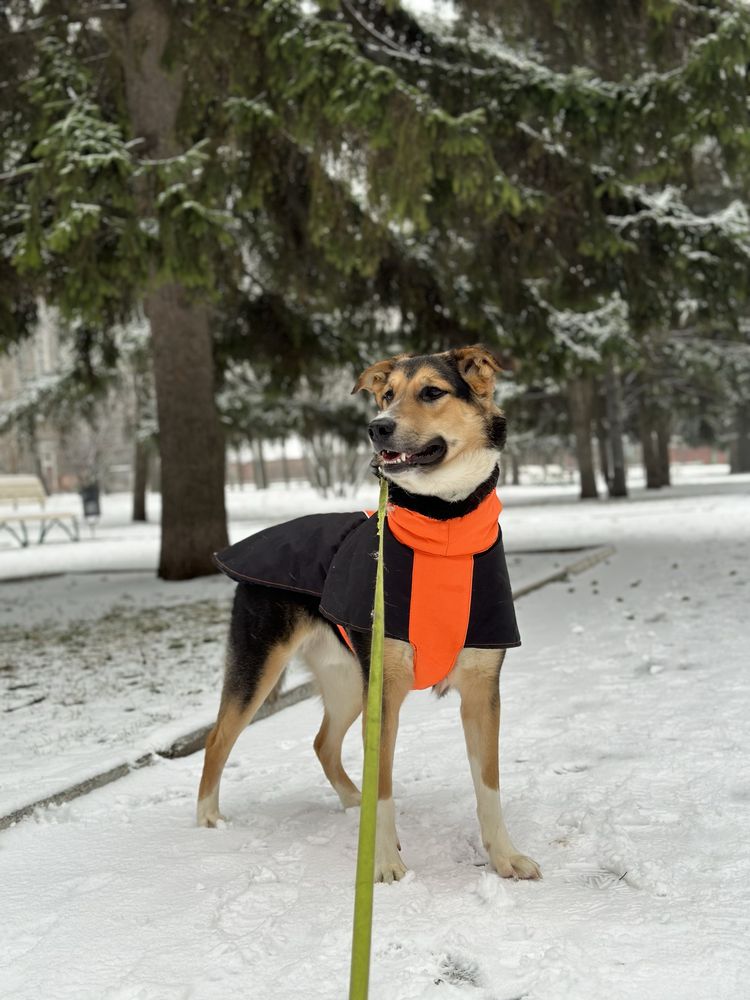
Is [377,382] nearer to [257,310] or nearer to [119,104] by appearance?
[119,104]

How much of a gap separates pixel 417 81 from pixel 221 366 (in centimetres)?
557

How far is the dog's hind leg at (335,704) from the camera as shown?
147 inches

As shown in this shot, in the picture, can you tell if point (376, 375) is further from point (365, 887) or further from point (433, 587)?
point (365, 887)

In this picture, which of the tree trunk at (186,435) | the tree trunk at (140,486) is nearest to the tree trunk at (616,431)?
the tree trunk at (140,486)

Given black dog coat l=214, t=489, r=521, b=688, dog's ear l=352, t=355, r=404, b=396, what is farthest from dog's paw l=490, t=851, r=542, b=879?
dog's ear l=352, t=355, r=404, b=396

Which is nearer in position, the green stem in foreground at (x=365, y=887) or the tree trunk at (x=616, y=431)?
the green stem in foreground at (x=365, y=887)

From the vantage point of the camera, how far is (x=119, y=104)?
10891 mm

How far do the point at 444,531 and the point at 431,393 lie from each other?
0.48 metres

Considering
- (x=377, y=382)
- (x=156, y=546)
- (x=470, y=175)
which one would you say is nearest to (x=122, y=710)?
(x=377, y=382)

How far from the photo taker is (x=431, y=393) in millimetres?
3045

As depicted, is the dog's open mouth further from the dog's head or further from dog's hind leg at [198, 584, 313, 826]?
dog's hind leg at [198, 584, 313, 826]

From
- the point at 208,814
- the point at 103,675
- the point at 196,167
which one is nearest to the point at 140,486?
the point at 196,167

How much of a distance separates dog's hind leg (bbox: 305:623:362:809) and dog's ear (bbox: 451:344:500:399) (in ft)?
4.17

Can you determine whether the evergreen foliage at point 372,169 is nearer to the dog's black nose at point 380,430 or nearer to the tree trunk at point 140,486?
the dog's black nose at point 380,430
